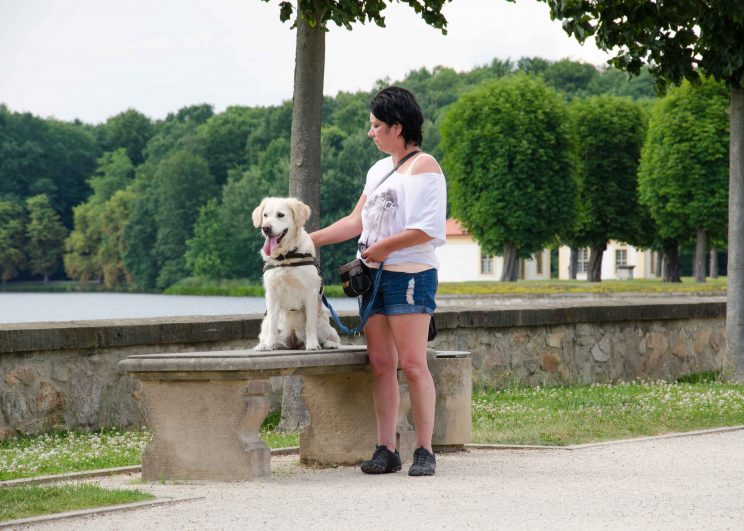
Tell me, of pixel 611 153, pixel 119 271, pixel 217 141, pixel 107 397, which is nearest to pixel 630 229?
pixel 611 153

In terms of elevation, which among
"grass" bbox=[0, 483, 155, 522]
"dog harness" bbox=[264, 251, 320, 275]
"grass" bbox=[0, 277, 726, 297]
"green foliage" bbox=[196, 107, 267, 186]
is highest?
"green foliage" bbox=[196, 107, 267, 186]

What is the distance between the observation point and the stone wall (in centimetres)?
948

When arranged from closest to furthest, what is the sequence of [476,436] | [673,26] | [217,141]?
[476,436] → [673,26] → [217,141]

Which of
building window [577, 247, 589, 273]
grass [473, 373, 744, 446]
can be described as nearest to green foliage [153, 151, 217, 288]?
building window [577, 247, 589, 273]

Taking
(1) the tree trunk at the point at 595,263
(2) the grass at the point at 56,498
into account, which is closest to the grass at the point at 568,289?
(1) the tree trunk at the point at 595,263

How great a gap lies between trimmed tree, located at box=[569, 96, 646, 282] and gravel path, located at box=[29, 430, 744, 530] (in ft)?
183

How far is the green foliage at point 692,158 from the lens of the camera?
5469cm

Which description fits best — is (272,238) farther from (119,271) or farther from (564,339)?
(119,271)

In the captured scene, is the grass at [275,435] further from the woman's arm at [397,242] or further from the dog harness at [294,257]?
the woman's arm at [397,242]

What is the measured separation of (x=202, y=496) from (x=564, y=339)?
782 centimetres

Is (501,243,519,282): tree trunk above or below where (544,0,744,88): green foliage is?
below

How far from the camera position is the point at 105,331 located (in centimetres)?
980

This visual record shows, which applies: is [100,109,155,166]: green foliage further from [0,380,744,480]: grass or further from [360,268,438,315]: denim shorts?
[360,268,438,315]: denim shorts

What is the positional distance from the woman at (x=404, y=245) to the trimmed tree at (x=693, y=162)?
48824 millimetres
